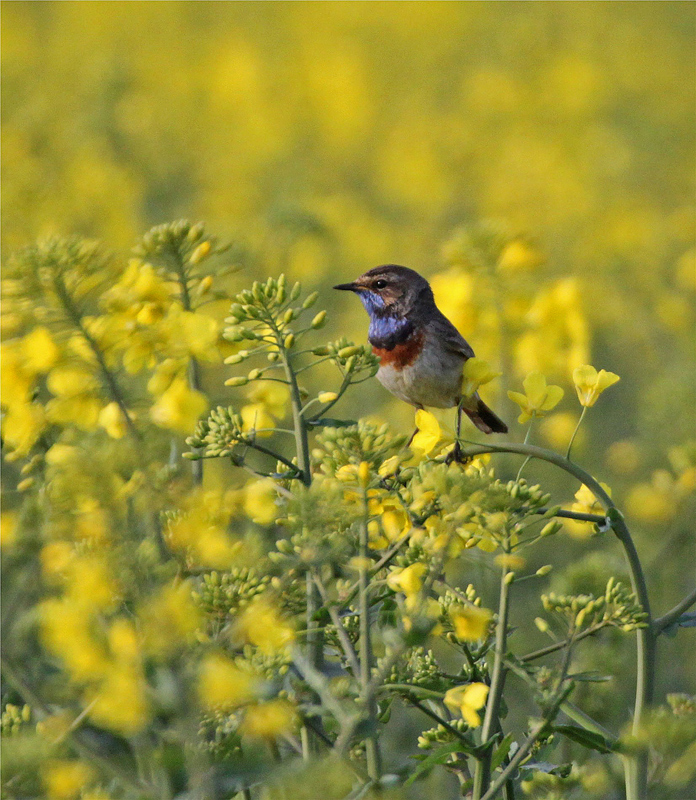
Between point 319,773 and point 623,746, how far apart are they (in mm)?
654

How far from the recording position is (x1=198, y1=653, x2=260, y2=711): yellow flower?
4.73 feet

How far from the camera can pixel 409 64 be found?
642 inches

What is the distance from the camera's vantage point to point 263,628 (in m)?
1.60

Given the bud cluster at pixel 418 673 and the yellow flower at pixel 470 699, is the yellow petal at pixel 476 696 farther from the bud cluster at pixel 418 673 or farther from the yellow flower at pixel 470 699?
the bud cluster at pixel 418 673

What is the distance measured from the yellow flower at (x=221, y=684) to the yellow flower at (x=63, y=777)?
267 mm

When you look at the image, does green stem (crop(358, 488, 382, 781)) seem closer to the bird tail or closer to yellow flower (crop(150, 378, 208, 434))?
yellow flower (crop(150, 378, 208, 434))

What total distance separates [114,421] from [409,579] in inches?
30.8

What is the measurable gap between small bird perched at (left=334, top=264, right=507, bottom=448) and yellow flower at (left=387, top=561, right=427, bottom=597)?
188 centimetres

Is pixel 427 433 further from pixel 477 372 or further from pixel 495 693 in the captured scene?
pixel 495 693

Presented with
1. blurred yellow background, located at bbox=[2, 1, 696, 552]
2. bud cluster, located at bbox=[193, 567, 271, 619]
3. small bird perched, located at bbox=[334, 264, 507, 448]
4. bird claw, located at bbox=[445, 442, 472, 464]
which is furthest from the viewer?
blurred yellow background, located at bbox=[2, 1, 696, 552]

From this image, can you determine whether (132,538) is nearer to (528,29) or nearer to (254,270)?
(254,270)

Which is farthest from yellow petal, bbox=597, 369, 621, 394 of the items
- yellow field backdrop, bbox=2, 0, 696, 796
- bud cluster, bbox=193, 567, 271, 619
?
bud cluster, bbox=193, 567, 271, 619

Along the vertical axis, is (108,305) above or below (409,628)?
above

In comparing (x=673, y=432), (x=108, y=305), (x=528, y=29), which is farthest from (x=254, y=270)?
(x=528, y=29)
